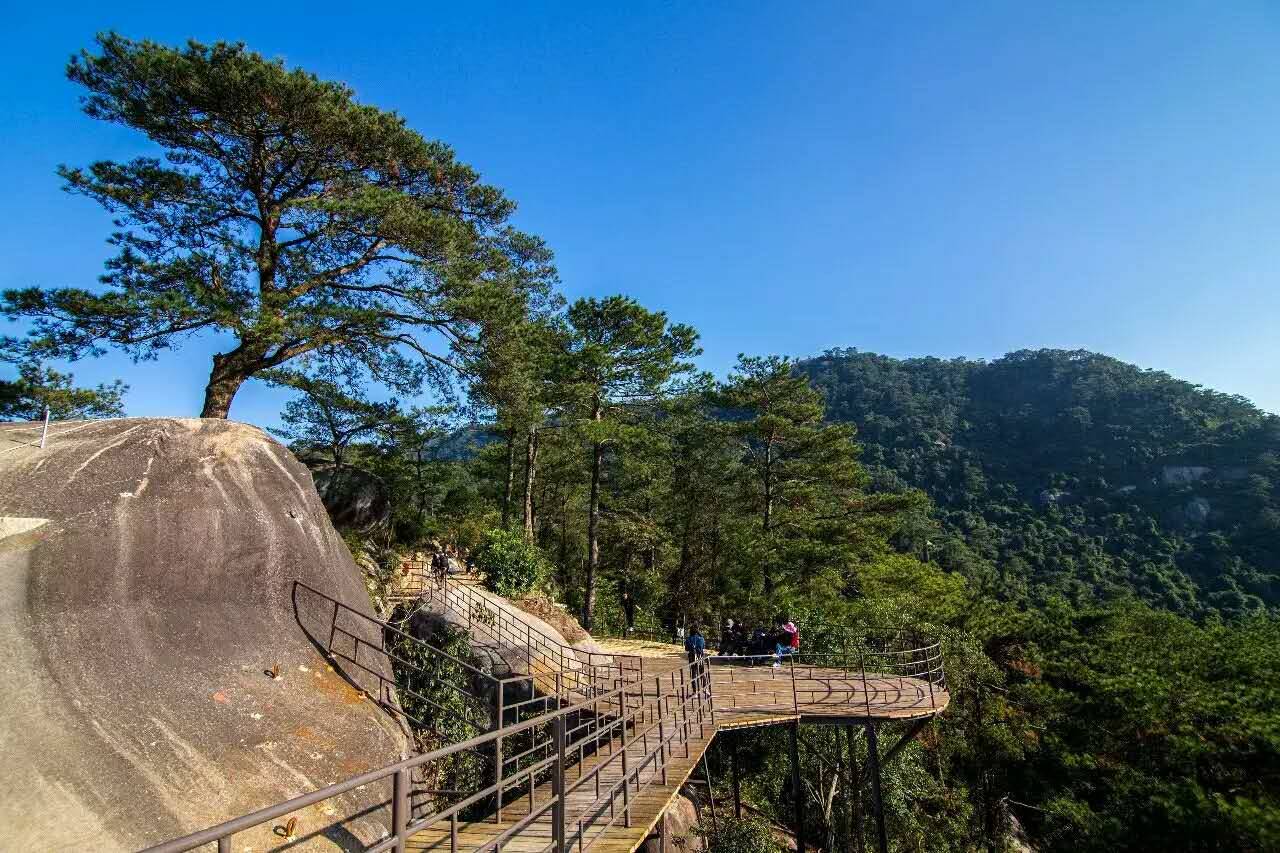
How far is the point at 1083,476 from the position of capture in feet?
294

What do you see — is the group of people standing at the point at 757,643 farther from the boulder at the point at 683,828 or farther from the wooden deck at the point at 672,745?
the boulder at the point at 683,828

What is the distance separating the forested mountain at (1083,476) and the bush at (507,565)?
1239 inches

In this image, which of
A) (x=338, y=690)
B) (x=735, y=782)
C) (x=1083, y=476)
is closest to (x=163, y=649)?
(x=338, y=690)

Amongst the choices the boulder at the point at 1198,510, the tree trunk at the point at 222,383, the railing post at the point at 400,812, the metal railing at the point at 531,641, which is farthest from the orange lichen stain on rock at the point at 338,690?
the boulder at the point at 1198,510

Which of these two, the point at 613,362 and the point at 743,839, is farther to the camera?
the point at 613,362

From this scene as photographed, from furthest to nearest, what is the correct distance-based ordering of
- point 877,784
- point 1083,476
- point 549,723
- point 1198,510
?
point 1083,476 → point 1198,510 → point 877,784 → point 549,723

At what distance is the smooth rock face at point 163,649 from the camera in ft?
17.1

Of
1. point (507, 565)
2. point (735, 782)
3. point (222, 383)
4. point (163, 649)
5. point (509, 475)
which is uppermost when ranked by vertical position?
point (222, 383)

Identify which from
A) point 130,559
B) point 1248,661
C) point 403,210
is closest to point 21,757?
point 130,559

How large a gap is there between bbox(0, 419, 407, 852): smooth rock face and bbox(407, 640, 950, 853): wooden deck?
1371 millimetres

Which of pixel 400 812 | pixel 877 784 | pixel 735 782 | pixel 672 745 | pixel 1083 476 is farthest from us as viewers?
pixel 1083 476

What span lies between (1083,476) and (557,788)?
106 meters

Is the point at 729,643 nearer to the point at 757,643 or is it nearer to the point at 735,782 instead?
the point at 757,643

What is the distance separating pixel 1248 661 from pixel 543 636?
2296cm
